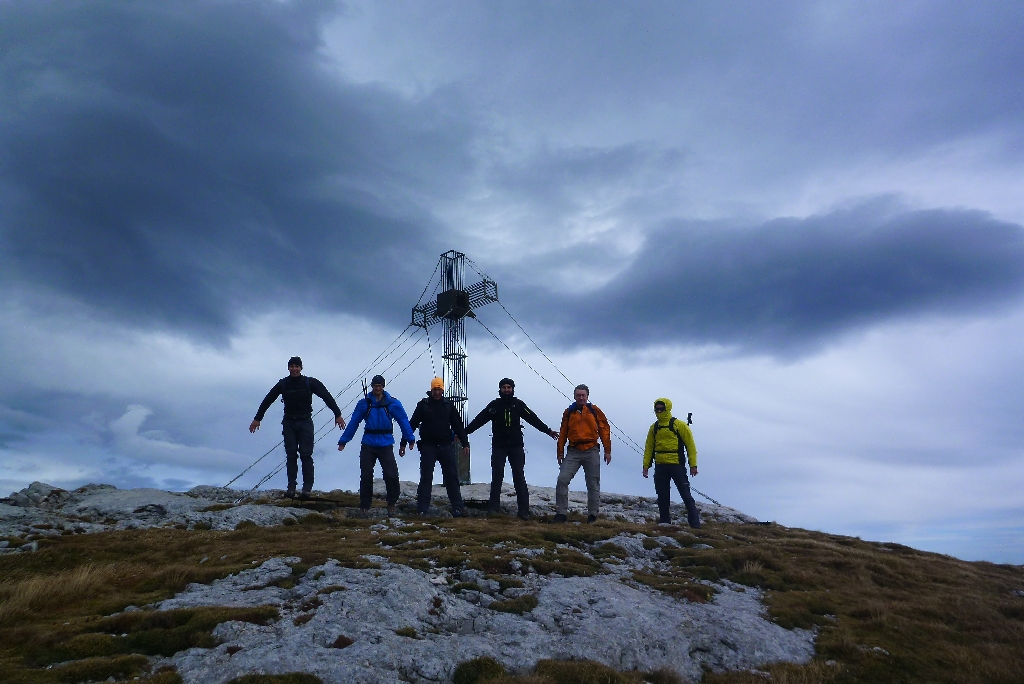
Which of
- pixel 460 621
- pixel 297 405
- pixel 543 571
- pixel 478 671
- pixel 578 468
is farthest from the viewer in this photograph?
pixel 297 405

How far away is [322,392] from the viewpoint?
18812 mm

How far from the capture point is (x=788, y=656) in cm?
977

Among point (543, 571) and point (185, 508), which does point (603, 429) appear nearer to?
point (543, 571)

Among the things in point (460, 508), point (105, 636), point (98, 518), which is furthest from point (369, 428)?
point (105, 636)

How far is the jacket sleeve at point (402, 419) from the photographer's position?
1703cm

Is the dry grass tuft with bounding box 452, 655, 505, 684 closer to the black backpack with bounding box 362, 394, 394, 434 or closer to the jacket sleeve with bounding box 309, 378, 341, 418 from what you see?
the black backpack with bounding box 362, 394, 394, 434

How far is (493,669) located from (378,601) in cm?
234

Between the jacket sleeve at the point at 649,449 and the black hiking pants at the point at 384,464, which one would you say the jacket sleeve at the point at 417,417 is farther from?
the jacket sleeve at the point at 649,449

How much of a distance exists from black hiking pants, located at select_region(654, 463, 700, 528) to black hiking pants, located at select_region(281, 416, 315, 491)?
9951mm

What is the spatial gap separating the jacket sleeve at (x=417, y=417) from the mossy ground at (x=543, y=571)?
2630 mm

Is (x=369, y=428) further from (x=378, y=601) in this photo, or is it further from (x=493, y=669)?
(x=493, y=669)

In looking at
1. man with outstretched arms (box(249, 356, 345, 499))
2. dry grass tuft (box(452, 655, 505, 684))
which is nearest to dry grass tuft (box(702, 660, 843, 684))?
dry grass tuft (box(452, 655, 505, 684))

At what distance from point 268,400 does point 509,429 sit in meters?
6.97

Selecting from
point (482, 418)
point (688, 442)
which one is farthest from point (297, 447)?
point (688, 442)
